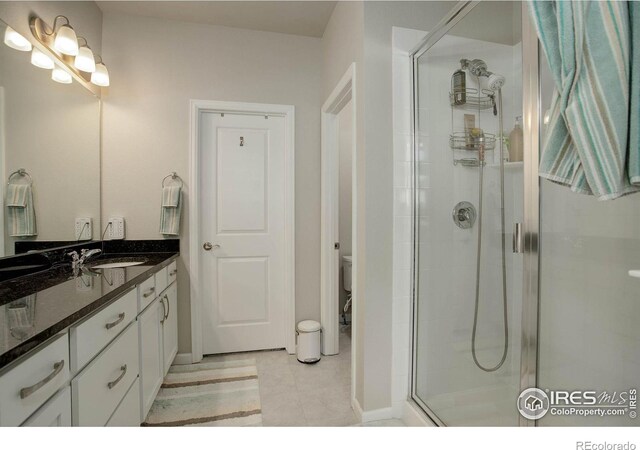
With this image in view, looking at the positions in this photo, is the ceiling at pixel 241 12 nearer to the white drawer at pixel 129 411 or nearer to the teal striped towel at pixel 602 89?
the teal striped towel at pixel 602 89

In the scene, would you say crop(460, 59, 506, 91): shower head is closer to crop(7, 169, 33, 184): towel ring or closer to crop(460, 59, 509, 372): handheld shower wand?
crop(460, 59, 509, 372): handheld shower wand

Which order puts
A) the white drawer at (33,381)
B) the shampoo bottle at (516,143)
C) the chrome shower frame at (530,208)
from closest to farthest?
1. the white drawer at (33,381)
2. the chrome shower frame at (530,208)
3. the shampoo bottle at (516,143)

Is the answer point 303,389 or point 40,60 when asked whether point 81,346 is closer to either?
point 303,389

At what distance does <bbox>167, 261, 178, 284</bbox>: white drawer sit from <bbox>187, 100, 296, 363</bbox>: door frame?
0.36 ft

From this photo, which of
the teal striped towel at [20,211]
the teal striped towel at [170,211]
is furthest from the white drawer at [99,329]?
the teal striped towel at [170,211]

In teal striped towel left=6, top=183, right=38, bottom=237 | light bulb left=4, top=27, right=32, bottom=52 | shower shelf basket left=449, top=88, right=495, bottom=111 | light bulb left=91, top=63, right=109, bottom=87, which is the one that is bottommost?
teal striped towel left=6, top=183, right=38, bottom=237

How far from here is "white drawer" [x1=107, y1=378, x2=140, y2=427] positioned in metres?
1.26

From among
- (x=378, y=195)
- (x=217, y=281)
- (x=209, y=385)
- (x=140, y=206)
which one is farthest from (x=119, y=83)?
(x=209, y=385)

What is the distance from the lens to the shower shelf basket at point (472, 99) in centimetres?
152

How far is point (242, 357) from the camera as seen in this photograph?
2549 millimetres

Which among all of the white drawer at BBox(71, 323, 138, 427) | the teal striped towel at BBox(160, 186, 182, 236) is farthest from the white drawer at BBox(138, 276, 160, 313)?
the teal striped towel at BBox(160, 186, 182, 236)

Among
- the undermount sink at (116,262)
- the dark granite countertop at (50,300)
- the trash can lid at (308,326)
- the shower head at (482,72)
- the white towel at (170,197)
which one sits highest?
the shower head at (482,72)

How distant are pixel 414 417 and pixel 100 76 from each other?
9.71 feet

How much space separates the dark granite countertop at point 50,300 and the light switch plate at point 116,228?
563mm
